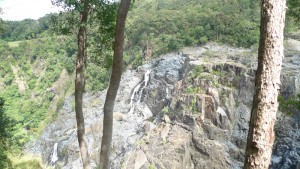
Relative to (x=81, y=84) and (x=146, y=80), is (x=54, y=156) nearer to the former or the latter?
(x=146, y=80)

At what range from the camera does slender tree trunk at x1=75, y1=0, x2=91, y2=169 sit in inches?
192

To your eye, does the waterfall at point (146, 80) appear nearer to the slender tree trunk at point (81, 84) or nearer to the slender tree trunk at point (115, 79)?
the slender tree trunk at point (81, 84)

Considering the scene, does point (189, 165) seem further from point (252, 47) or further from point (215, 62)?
point (252, 47)

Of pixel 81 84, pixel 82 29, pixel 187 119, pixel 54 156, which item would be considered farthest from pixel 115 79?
pixel 54 156

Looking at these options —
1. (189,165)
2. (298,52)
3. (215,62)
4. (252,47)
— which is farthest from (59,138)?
(298,52)

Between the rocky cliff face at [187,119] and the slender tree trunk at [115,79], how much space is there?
22839 millimetres

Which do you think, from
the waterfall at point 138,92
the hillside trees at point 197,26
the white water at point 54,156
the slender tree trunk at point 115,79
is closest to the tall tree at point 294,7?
the slender tree trunk at point 115,79

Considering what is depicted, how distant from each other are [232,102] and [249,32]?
1494 centimetres

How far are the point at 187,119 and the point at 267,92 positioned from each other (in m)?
28.6

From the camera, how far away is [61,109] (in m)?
51.4

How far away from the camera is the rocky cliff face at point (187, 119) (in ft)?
89.5

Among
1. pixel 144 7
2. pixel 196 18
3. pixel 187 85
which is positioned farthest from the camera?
pixel 144 7

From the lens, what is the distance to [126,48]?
5497 cm

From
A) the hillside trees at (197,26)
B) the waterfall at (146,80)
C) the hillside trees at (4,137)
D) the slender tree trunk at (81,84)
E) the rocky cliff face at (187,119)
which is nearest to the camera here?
the slender tree trunk at (81,84)
